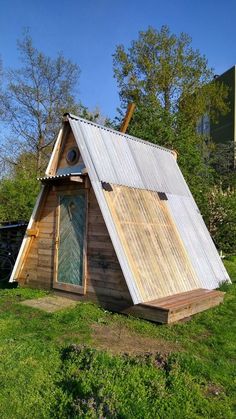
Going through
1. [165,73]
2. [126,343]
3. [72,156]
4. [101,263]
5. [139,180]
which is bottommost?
[126,343]

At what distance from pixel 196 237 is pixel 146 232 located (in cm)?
219

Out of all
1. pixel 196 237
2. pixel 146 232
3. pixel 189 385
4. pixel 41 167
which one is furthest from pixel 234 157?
pixel 189 385

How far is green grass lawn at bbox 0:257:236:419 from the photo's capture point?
167 inches

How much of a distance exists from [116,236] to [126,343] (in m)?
2.37

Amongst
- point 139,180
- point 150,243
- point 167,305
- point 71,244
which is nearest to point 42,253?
point 71,244

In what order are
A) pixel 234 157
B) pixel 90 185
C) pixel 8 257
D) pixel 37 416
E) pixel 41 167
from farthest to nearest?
pixel 234 157
pixel 41 167
pixel 8 257
pixel 90 185
pixel 37 416

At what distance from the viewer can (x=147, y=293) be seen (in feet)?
25.3

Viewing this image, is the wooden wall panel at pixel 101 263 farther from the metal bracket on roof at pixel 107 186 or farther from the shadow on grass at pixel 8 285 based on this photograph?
the shadow on grass at pixel 8 285

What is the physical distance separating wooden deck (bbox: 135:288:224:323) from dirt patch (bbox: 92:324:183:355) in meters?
0.62

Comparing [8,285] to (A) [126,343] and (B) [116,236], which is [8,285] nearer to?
(B) [116,236]

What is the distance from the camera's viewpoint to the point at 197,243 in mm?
10320

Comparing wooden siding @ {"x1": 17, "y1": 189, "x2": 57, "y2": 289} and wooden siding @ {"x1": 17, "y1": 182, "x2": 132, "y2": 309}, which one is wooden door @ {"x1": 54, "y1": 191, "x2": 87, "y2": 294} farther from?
wooden siding @ {"x1": 17, "y1": 189, "x2": 57, "y2": 289}

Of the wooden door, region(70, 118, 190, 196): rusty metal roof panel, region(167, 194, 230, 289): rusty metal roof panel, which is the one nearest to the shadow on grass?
the wooden door

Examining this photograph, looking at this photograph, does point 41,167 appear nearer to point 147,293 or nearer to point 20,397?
point 147,293
